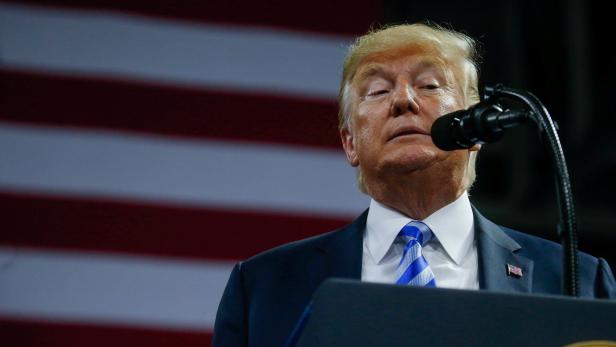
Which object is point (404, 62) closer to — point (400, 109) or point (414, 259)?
point (400, 109)

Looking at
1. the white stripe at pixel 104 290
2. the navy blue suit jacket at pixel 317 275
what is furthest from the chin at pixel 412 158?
the white stripe at pixel 104 290

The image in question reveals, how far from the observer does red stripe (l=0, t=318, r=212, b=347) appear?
276cm

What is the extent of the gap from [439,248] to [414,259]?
0.31ft

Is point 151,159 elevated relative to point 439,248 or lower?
elevated

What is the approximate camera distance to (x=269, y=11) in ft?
10.2

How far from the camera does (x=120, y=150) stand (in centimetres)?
292

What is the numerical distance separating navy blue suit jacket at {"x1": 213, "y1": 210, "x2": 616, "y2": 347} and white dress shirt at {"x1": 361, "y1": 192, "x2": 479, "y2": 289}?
2cm

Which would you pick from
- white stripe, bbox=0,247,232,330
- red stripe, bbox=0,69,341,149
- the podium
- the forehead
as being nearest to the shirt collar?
the forehead

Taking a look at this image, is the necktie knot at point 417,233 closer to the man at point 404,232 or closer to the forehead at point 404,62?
the man at point 404,232

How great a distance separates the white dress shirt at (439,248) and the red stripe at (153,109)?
142 centimetres

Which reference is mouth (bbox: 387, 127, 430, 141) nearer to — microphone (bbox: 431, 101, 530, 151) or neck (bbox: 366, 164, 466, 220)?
neck (bbox: 366, 164, 466, 220)

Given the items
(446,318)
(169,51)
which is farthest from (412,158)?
(169,51)

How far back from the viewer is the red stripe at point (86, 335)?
2.76 m

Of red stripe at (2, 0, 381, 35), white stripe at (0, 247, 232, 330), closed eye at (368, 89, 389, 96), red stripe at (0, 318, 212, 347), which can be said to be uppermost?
red stripe at (2, 0, 381, 35)
